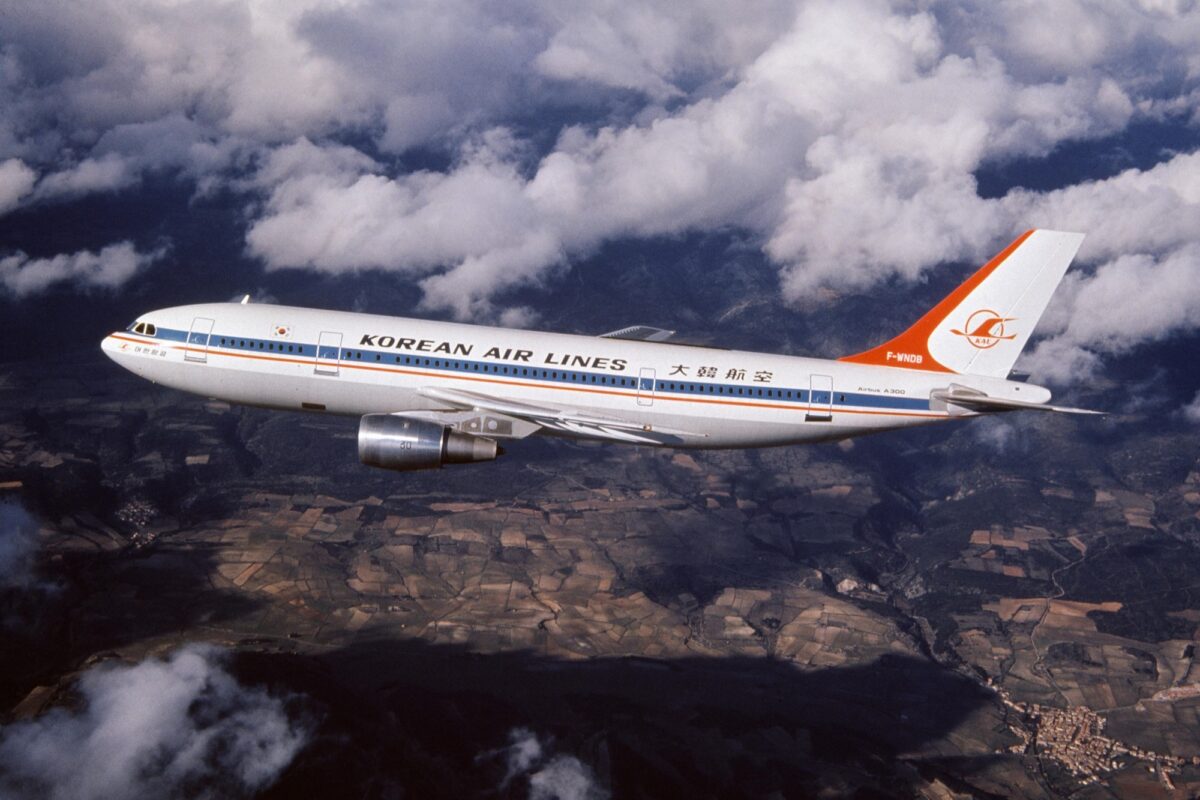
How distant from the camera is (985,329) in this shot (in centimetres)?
4209

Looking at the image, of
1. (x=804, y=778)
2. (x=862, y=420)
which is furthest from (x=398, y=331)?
(x=804, y=778)

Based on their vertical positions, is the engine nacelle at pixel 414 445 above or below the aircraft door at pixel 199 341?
below

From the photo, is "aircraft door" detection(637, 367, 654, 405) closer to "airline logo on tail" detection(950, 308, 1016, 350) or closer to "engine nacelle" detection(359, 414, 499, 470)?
"engine nacelle" detection(359, 414, 499, 470)

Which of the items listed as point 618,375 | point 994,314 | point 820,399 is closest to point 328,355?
point 618,375

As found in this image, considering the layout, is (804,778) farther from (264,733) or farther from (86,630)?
(86,630)

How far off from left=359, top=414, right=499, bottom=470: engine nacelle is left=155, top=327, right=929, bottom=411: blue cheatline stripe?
143 inches

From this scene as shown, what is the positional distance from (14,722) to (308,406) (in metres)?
178

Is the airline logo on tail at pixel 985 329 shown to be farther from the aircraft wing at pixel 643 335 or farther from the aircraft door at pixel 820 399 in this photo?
the aircraft wing at pixel 643 335

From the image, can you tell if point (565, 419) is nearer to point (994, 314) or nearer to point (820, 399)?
point (820, 399)

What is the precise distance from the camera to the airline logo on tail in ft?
138

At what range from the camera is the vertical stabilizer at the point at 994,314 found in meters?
41.5

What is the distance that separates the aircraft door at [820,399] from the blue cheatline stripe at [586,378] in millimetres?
76

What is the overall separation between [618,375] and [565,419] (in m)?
3.87

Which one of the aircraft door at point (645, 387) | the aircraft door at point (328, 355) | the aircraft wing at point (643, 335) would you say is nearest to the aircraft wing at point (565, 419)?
the aircraft door at point (645, 387)
